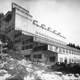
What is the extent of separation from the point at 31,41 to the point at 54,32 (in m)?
28.6

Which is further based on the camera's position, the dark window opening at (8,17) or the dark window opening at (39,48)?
the dark window opening at (8,17)

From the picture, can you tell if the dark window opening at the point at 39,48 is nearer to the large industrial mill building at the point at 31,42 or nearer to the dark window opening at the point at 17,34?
the large industrial mill building at the point at 31,42

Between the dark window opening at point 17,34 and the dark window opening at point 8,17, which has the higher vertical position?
the dark window opening at point 8,17

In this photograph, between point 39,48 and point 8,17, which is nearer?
point 39,48

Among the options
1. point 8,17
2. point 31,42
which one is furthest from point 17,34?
point 8,17

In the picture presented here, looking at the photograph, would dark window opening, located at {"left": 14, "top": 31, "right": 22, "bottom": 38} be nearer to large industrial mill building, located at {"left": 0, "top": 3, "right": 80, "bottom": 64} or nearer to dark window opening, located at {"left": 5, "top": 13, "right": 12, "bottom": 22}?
large industrial mill building, located at {"left": 0, "top": 3, "right": 80, "bottom": 64}

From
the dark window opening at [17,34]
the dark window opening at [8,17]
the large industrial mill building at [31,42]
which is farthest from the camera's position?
the dark window opening at [8,17]

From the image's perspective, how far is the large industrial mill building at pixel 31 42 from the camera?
23000 mm

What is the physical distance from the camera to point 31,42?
1019 inches

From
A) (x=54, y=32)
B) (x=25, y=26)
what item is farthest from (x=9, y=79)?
(x=54, y=32)

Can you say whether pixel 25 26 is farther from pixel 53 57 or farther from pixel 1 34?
pixel 53 57

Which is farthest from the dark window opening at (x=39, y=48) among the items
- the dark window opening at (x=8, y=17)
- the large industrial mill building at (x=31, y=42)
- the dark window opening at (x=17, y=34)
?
the dark window opening at (x=8, y=17)

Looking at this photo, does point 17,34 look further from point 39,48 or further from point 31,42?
point 39,48

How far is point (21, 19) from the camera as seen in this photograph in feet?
113
